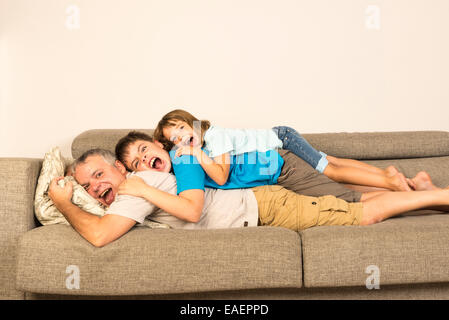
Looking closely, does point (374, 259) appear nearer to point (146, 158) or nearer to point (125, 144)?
point (146, 158)

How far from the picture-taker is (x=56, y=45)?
9.95 feet

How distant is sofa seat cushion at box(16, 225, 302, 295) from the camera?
1634mm

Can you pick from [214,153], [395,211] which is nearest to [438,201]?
[395,211]

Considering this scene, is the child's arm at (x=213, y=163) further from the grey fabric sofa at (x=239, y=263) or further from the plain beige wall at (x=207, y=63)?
the plain beige wall at (x=207, y=63)

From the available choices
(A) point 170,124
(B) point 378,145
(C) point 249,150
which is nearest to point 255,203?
(C) point 249,150

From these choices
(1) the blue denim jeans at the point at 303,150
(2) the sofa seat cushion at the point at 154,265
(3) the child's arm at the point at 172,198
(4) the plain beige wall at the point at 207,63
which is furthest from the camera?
(4) the plain beige wall at the point at 207,63

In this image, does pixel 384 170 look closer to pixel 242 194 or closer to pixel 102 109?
pixel 242 194

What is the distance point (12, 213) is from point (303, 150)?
1308 millimetres

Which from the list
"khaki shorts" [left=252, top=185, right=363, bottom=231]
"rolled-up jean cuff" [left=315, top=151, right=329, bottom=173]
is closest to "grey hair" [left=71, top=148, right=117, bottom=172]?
"khaki shorts" [left=252, top=185, right=363, bottom=231]

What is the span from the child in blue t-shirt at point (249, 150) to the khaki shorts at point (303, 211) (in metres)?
0.17

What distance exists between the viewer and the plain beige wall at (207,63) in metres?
3.03

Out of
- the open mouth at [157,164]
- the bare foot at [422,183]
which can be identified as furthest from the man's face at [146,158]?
the bare foot at [422,183]
